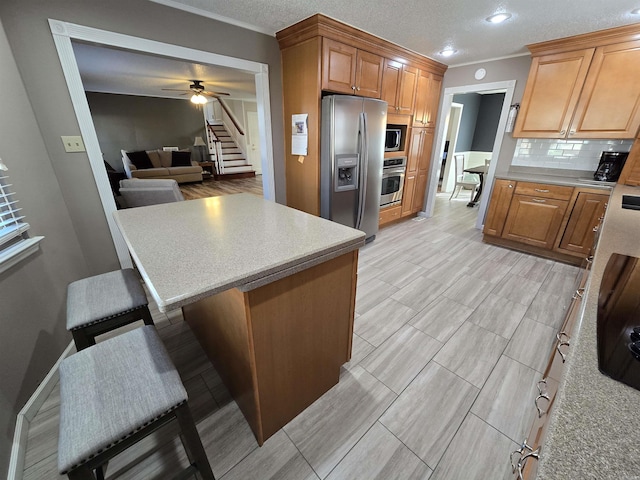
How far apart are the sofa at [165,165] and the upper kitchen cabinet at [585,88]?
24.1ft

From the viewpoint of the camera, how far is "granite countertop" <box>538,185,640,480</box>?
370mm

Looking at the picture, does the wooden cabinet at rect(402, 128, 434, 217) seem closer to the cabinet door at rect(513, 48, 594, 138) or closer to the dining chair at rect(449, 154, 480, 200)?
the cabinet door at rect(513, 48, 594, 138)

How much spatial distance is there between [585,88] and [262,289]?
385 centimetres

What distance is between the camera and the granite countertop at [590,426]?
1.21 feet

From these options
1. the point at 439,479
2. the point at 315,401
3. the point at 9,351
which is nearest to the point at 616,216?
the point at 439,479

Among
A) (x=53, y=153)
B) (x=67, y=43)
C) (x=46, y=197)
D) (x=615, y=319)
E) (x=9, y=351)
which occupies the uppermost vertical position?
(x=67, y=43)

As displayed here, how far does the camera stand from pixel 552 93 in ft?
9.41

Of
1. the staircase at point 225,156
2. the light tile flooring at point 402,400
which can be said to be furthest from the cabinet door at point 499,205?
the staircase at point 225,156

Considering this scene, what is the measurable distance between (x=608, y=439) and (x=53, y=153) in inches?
115

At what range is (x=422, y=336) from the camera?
73.9 inches

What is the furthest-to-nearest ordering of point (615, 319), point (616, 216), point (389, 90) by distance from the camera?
point (389, 90) → point (616, 216) → point (615, 319)

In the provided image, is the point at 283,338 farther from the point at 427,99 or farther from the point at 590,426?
the point at 427,99

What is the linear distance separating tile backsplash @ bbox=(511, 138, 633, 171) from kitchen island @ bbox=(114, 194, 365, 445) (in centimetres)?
352

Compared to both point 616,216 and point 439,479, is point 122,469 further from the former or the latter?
point 616,216
